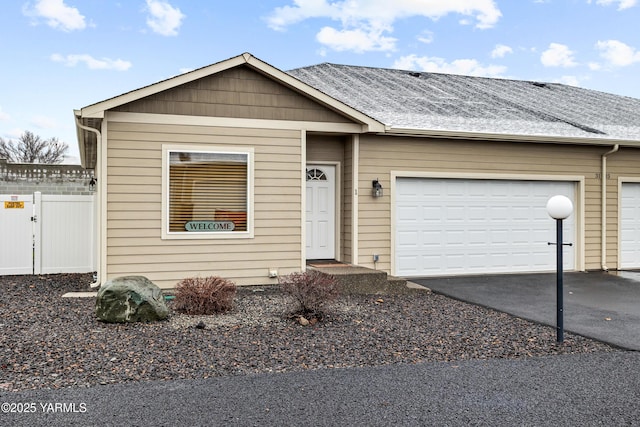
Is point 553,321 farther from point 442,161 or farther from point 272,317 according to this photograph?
point 442,161

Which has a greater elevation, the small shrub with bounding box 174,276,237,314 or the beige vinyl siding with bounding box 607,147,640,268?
the beige vinyl siding with bounding box 607,147,640,268

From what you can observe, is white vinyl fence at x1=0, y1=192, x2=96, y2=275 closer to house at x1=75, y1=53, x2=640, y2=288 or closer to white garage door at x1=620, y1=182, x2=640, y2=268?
house at x1=75, y1=53, x2=640, y2=288

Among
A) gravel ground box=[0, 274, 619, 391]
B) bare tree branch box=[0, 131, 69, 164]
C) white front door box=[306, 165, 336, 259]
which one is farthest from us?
bare tree branch box=[0, 131, 69, 164]

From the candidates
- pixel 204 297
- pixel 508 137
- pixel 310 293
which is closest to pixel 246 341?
pixel 310 293

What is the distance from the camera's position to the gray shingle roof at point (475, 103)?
1117 centimetres

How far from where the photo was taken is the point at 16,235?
1111 centimetres

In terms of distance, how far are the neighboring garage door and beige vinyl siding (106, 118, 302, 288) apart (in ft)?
7.65

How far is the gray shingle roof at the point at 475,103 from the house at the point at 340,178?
8 centimetres

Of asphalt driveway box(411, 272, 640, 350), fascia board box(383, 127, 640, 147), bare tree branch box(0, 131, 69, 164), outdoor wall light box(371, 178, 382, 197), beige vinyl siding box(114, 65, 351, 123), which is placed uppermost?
bare tree branch box(0, 131, 69, 164)

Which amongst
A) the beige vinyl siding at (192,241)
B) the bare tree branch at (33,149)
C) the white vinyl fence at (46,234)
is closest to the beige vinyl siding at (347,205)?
the beige vinyl siding at (192,241)

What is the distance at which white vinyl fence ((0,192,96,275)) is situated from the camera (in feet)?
36.4

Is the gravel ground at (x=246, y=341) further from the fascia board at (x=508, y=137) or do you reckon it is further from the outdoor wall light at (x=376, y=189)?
the fascia board at (x=508, y=137)

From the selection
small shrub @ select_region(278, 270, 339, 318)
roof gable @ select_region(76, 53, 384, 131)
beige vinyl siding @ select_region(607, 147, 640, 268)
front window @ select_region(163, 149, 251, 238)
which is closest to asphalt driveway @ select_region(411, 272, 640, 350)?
beige vinyl siding @ select_region(607, 147, 640, 268)

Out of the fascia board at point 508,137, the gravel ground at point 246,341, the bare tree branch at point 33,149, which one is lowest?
the gravel ground at point 246,341
